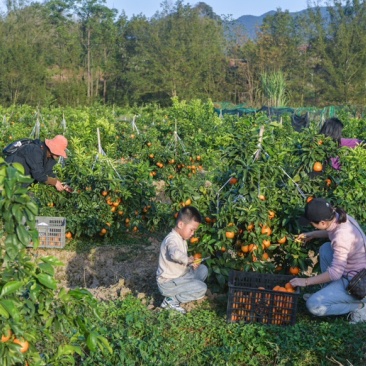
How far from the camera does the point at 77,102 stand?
35.6 meters

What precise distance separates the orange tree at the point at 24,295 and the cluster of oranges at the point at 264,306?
2.23 meters

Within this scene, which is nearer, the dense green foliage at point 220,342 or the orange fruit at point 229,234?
the dense green foliage at point 220,342

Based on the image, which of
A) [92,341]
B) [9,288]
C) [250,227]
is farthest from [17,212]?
[250,227]

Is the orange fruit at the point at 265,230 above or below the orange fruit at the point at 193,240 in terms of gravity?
above

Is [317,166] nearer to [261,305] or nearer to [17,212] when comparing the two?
[261,305]

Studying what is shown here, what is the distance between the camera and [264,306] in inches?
197

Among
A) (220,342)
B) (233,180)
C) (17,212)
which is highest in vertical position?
(17,212)

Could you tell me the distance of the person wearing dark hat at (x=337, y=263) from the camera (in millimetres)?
4953

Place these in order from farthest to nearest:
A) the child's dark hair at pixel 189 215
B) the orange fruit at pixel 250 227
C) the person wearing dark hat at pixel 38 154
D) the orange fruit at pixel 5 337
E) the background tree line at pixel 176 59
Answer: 1. the background tree line at pixel 176 59
2. the person wearing dark hat at pixel 38 154
3. the orange fruit at pixel 250 227
4. the child's dark hair at pixel 189 215
5. the orange fruit at pixel 5 337

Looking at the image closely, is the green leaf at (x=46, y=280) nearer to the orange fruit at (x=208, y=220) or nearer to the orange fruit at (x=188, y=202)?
the orange fruit at (x=208, y=220)

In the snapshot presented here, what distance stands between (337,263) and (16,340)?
3.01 metres

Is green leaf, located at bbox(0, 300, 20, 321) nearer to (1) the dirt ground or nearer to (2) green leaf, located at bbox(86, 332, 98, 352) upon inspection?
(2) green leaf, located at bbox(86, 332, 98, 352)

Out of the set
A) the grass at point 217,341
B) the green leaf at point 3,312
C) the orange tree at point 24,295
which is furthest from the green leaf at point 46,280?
the grass at point 217,341

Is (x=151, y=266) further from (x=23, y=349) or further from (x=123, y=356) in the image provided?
(x=23, y=349)
